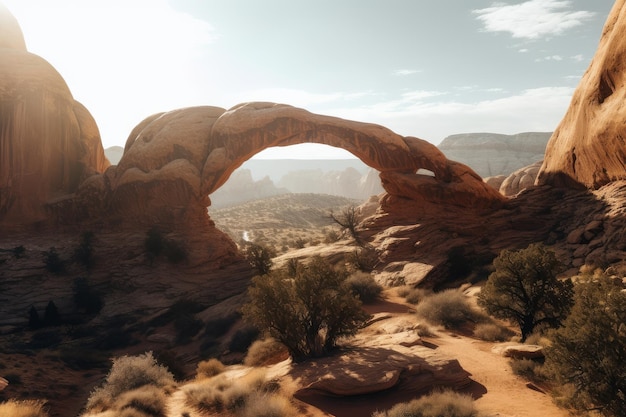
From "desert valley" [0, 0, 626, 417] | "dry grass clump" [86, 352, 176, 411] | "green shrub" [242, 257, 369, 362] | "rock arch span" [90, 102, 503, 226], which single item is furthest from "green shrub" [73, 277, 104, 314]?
"green shrub" [242, 257, 369, 362]

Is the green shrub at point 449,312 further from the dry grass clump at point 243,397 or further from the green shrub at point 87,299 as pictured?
the green shrub at point 87,299

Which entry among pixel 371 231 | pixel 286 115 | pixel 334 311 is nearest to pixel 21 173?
pixel 286 115

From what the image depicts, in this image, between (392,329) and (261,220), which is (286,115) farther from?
(261,220)

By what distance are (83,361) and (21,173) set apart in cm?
1836

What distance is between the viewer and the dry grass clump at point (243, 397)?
9453 millimetres

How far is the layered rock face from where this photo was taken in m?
28.9

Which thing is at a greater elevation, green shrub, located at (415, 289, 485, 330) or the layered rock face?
the layered rock face

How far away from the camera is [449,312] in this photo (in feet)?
54.9

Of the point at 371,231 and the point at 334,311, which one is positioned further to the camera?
the point at 371,231

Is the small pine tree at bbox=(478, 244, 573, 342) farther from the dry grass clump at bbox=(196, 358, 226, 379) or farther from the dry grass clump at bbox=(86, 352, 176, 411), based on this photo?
the dry grass clump at bbox=(86, 352, 176, 411)

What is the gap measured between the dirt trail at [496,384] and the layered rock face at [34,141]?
3044 cm

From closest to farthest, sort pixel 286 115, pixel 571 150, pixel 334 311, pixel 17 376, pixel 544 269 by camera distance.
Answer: pixel 334 311, pixel 544 269, pixel 17 376, pixel 571 150, pixel 286 115

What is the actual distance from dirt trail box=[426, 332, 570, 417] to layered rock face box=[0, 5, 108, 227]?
30.4 metres

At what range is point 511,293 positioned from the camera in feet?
47.1
